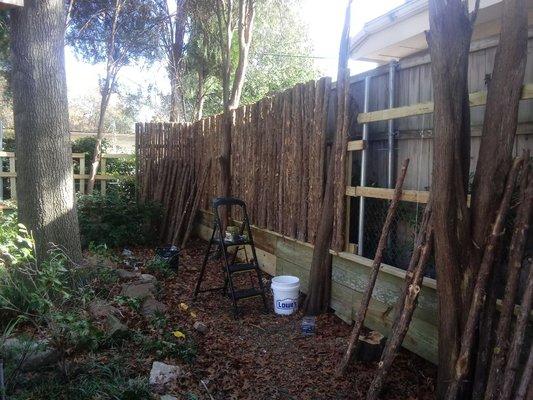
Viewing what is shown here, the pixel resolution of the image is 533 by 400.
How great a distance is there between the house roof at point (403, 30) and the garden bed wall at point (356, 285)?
9.95 ft

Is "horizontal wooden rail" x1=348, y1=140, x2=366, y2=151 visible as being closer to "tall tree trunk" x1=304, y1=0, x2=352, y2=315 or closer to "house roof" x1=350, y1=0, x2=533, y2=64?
"tall tree trunk" x1=304, y1=0, x2=352, y2=315

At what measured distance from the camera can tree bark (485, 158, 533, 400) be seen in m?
2.76

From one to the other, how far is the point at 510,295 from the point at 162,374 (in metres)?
2.54

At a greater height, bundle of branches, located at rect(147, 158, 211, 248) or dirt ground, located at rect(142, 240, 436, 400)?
bundle of branches, located at rect(147, 158, 211, 248)

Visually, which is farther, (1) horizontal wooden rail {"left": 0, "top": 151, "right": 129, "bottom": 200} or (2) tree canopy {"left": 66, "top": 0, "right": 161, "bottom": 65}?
(2) tree canopy {"left": 66, "top": 0, "right": 161, "bottom": 65}

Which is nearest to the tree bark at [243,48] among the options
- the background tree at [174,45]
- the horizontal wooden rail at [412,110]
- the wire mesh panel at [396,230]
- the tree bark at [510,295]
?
the background tree at [174,45]

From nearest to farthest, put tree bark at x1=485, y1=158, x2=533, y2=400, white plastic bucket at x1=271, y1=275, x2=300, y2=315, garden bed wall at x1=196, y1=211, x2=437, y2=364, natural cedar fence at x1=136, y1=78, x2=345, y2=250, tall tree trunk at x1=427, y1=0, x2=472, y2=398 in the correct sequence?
tree bark at x1=485, y1=158, x2=533, y2=400 < tall tree trunk at x1=427, y1=0, x2=472, y2=398 < garden bed wall at x1=196, y1=211, x2=437, y2=364 < white plastic bucket at x1=271, y1=275, x2=300, y2=315 < natural cedar fence at x1=136, y1=78, x2=345, y2=250

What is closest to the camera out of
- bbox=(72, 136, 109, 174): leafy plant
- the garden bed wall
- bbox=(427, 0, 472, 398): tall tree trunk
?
bbox=(427, 0, 472, 398): tall tree trunk

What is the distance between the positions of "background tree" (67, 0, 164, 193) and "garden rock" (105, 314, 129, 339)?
10527 millimetres

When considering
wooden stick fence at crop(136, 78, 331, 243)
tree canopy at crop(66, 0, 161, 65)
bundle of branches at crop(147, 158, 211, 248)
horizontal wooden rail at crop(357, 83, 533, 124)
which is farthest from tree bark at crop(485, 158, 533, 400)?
tree canopy at crop(66, 0, 161, 65)

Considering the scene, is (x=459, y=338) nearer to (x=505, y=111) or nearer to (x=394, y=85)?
(x=505, y=111)

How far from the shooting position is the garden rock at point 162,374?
11.2 feet

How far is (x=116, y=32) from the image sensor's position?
14344 millimetres

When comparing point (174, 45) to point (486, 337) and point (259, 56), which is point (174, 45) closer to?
point (259, 56)
